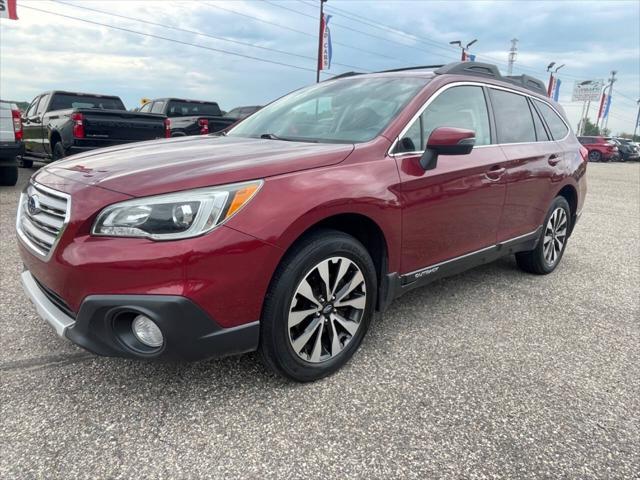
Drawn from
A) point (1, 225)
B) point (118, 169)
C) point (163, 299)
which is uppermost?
point (118, 169)

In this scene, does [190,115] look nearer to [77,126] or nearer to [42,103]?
[42,103]

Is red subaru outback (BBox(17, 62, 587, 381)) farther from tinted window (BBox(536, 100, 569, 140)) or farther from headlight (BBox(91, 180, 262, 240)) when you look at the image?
tinted window (BBox(536, 100, 569, 140))

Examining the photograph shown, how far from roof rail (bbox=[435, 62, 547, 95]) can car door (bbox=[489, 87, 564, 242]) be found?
157 mm

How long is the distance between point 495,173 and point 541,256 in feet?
4.66

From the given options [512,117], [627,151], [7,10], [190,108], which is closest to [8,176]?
[190,108]

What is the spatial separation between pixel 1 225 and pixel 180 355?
506cm

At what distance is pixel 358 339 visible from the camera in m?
2.69

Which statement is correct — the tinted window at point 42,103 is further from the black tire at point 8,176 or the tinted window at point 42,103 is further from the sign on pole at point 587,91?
the sign on pole at point 587,91

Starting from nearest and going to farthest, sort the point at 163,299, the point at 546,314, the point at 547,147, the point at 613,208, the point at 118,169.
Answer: the point at 163,299
the point at 118,169
the point at 546,314
the point at 547,147
the point at 613,208

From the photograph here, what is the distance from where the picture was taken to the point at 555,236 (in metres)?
4.58

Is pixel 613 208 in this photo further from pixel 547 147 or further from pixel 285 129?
pixel 285 129

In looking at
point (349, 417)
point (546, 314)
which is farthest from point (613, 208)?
point (349, 417)

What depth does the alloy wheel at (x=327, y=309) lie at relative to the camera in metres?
2.34

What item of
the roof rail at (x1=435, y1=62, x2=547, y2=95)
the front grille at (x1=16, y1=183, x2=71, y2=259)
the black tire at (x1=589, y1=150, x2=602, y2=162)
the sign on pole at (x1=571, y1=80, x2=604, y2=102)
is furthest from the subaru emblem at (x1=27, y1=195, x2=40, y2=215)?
the sign on pole at (x1=571, y1=80, x2=604, y2=102)
